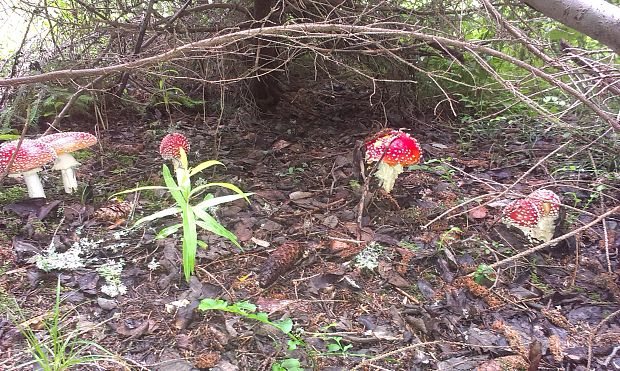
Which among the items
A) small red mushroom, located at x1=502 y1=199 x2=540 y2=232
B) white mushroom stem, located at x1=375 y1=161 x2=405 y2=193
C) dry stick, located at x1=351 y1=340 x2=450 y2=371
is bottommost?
dry stick, located at x1=351 y1=340 x2=450 y2=371

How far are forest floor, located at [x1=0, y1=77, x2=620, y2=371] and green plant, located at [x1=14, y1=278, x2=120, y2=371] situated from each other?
0.17 feet

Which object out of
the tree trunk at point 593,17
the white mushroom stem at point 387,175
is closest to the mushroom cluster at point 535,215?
the white mushroom stem at point 387,175

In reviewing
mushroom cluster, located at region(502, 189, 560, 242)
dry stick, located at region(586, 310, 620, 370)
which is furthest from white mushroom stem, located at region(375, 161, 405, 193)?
dry stick, located at region(586, 310, 620, 370)

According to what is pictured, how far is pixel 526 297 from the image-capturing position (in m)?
2.31

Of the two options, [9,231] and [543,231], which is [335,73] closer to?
[543,231]

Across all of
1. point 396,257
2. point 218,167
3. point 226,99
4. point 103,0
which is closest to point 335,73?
point 226,99

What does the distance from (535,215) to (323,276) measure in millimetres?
1178

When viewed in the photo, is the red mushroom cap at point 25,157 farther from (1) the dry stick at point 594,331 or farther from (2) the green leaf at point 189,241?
(1) the dry stick at point 594,331

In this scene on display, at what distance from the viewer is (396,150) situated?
2.76m

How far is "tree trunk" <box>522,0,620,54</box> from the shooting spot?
6.27ft

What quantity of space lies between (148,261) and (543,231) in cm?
219

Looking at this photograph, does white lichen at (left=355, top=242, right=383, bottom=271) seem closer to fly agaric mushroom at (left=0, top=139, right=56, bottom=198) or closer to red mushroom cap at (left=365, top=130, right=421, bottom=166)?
red mushroom cap at (left=365, top=130, right=421, bottom=166)

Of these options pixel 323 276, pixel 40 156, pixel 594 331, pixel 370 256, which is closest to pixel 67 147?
pixel 40 156

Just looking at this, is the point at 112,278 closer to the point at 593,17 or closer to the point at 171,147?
the point at 171,147
